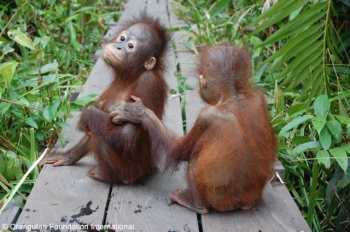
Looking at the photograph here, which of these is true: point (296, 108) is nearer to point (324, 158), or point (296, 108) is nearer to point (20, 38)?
point (324, 158)

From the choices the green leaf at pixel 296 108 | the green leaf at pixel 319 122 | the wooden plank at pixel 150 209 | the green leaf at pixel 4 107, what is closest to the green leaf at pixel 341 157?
the green leaf at pixel 319 122

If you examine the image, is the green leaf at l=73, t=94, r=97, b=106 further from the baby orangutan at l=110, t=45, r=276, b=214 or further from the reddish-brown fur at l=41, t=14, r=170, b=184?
the baby orangutan at l=110, t=45, r=276, b=214

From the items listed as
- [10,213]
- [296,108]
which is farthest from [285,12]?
[10,213]

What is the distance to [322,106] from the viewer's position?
3.07m

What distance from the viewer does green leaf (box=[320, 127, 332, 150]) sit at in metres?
2.90

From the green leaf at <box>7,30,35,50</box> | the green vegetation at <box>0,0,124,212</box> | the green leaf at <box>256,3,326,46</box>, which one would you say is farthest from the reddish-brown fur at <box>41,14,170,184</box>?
the green leaf at <box>256,3,326,46</box>

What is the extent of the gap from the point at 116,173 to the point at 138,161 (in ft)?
0.57

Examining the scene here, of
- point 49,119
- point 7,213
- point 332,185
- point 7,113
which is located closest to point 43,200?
point 7,213

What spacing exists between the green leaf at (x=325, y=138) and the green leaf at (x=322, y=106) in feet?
0.34

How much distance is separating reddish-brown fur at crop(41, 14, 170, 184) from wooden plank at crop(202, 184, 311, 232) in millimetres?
650

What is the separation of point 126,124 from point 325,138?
1286 mm

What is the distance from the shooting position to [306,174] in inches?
151

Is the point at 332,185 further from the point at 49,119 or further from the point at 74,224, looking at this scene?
the point at 49,119

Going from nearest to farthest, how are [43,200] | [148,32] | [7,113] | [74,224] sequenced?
[74,224] → [43,200] → [148,32] → [7,113]
